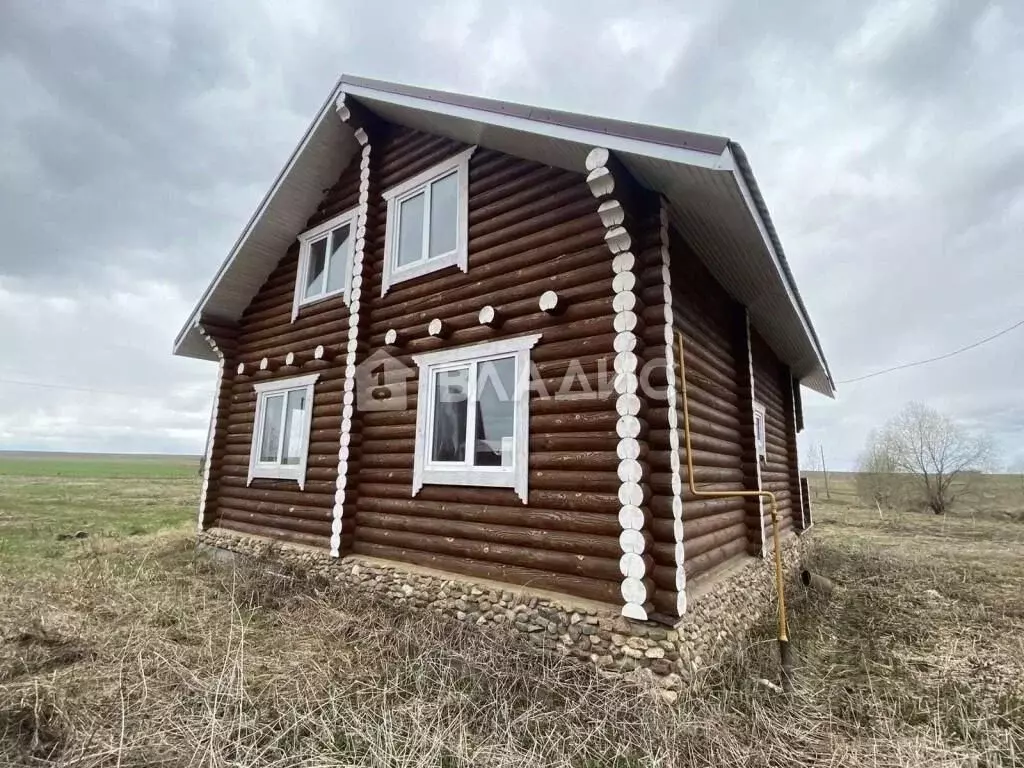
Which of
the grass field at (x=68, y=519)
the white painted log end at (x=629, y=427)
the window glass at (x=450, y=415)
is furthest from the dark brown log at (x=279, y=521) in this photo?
the white painted log end at (x=629, y=427)

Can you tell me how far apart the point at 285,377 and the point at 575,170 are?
22.2ft

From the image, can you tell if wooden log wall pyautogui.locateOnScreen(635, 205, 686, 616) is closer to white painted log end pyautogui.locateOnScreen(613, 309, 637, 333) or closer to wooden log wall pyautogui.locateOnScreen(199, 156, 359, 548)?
white painted log end pyautogui.locateOnScreen(613, 309, 637, 333)

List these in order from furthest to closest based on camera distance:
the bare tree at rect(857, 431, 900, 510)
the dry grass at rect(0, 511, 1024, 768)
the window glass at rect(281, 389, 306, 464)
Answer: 1. the bare tree at rect(857, 431, 900, 510)
2. the window glass at rect(281, 389, 306, 464)
3. the dry grass at rect(0, 511, 1024, 768)

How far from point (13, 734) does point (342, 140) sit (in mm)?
8997

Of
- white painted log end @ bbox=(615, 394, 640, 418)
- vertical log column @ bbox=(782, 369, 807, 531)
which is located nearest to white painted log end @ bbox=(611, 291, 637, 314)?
white painted log end @ bbox=(615, 394, 640, 418)

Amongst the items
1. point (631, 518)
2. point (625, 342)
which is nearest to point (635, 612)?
point (631, 518)

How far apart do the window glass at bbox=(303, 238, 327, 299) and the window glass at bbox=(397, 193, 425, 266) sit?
7.48ft

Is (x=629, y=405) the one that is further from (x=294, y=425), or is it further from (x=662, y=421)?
(x=294, y=425)

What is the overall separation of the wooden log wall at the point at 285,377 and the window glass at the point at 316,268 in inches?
16.0

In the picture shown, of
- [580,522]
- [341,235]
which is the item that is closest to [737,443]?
[580,522]

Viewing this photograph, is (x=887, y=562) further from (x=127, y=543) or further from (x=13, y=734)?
(x=127, y=543)

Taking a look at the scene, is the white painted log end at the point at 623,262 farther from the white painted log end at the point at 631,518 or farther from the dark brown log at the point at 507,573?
the dark brown log at the point at 507,573

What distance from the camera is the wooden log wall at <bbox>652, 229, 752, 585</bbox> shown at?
19.6 feet

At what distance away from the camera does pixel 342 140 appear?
29.9 feet
